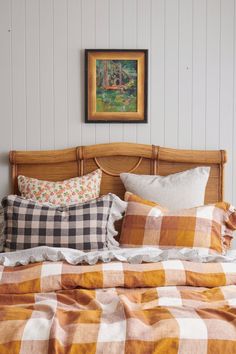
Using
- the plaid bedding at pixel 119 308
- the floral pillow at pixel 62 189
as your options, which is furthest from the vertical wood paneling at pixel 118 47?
the plaid bedding at pixel 119 308

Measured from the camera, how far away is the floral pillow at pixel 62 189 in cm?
303

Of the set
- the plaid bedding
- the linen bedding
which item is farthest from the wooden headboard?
the plaid bedding

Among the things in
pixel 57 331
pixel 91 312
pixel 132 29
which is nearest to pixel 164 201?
pixel 132 29


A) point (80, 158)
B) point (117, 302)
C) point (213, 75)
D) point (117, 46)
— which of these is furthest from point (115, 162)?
point (117, 302)

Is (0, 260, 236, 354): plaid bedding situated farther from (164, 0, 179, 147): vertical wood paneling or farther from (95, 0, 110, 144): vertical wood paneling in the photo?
→ (95, 0, 110, 144): vertical wood paneling

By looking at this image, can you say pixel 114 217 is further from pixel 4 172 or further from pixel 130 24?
pixel 130 24

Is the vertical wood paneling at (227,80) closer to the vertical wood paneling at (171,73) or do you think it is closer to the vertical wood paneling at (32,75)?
the vertical wood paneling at (171,73)

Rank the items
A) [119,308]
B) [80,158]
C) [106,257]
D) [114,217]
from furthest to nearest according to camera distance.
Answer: [80,158]
[114,217]
[106,257]
[119,308]

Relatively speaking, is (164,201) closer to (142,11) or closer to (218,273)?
(218,273)

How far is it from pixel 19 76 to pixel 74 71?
35 cm

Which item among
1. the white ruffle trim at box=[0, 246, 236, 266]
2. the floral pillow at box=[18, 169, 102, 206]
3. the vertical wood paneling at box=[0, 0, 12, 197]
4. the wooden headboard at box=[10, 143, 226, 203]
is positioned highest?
the vertical wood paneling at box=[0, 0, 12, 197]

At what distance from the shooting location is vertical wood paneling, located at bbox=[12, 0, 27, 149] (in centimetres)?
324

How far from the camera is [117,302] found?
6.07ft

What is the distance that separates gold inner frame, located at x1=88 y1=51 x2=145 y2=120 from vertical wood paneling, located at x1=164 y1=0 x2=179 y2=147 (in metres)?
0.16
